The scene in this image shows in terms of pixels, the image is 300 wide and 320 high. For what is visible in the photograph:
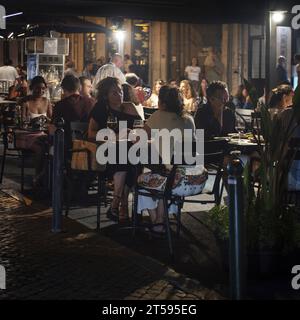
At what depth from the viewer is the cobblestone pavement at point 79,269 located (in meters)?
5.91

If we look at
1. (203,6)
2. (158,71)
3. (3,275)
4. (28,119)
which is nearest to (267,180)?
(3,275)

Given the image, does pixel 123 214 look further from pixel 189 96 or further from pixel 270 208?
pixel 189 96

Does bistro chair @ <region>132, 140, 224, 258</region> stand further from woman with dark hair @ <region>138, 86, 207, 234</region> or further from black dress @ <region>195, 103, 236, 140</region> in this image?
black dress @ <region>195, 103, 236, 140</region>

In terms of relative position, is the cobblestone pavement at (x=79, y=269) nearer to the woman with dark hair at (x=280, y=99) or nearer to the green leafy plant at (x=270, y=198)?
the green leafy plant at (x=270, y=198)

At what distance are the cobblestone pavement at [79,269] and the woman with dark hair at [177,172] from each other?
0.58m

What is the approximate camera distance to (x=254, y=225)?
6.36 m

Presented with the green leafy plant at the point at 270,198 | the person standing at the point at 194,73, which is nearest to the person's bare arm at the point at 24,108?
the green leafy plant at the point at 270,198

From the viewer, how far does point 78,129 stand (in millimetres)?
9734

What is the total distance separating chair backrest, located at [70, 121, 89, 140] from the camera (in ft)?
31.8

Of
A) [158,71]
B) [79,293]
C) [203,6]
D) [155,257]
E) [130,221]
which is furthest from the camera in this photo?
[158,71]

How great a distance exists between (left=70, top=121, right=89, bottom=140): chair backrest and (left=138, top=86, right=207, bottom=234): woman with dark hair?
1.70m

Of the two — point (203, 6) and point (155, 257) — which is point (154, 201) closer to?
point (155, 257)

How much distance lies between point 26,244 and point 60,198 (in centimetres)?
67

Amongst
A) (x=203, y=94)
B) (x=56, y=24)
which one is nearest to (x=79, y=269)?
(x=203, y=94)
